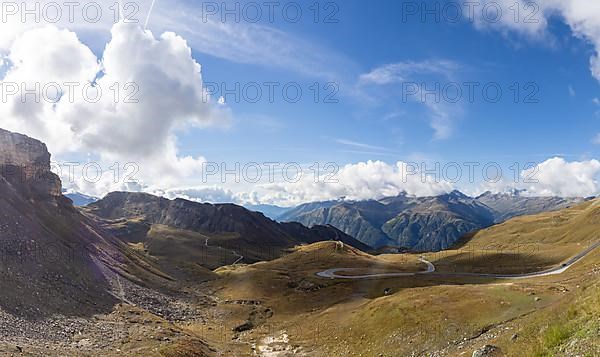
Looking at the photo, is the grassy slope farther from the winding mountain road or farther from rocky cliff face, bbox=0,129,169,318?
rocky cliff face, bbox=0,129,169,318

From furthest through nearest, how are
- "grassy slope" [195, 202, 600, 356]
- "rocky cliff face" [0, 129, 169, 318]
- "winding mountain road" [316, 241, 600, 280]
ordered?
"winding mountain road" [316, 241, 600, 280], "rocky cliff face" [0, 129, 169, 318], "grassy slope" [195, 202, 600, 356]

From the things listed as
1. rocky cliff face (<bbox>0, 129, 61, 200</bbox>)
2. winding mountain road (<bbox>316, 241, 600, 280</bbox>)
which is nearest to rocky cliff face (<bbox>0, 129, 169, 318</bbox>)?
rocky cliff face (<bbox>0, 129, 61, 200</bbox>)

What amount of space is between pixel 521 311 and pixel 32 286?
240 ft

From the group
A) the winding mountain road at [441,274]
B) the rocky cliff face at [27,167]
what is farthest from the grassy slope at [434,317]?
the rocky cliff face at [27,167]

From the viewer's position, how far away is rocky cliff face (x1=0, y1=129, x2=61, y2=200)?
4783 inches

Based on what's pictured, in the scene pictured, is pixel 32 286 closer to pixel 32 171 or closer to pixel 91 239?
pixel 91 239

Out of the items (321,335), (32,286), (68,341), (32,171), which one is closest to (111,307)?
(32,286)

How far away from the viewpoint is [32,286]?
65.9 m

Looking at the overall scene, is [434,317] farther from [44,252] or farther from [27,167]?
[27,167]

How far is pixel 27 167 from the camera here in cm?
13675

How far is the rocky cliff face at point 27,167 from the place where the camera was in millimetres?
121500

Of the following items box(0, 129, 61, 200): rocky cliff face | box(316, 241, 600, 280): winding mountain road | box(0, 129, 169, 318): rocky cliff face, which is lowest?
box(316, 241, 600, 280): winding mountain road

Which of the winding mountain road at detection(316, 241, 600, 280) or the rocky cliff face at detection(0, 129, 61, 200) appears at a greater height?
the rocky cliff face at detection(0, 129, 61, 200)

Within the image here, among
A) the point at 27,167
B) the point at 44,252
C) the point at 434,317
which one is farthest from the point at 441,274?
the point at 27,167
